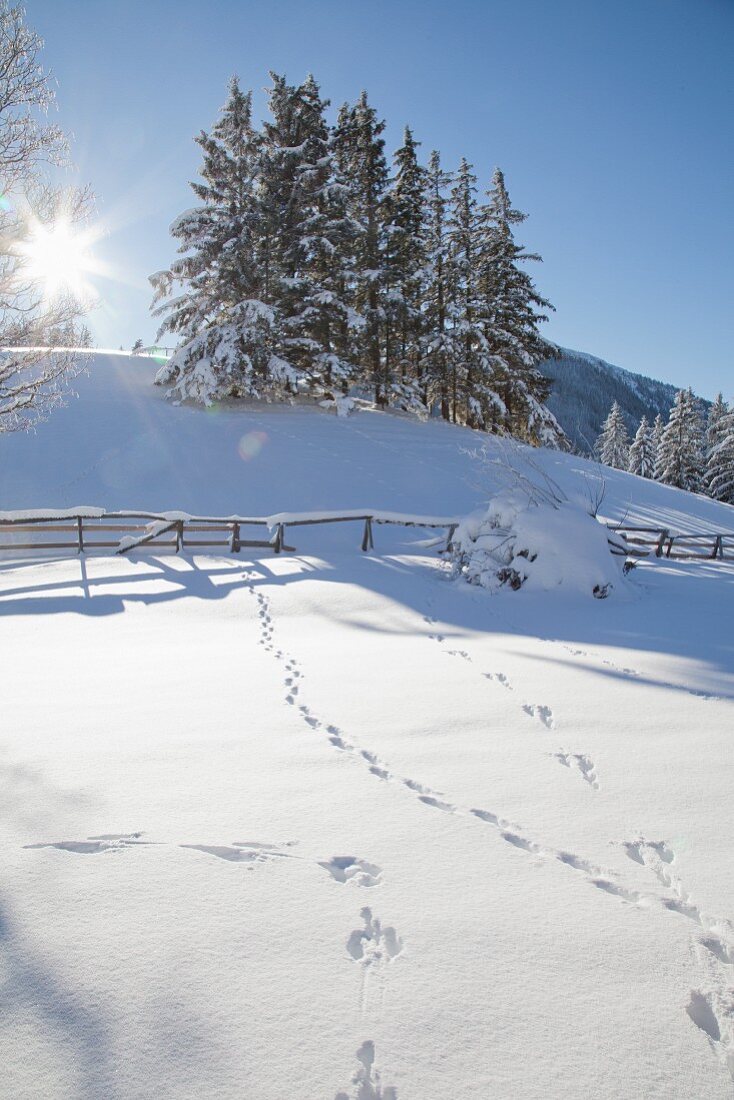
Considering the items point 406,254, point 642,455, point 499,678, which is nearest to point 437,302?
point 406,254

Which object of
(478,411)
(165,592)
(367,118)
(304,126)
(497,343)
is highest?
(367,118)

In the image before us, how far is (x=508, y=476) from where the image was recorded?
12.1 meters

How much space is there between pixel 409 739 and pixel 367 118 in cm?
3192

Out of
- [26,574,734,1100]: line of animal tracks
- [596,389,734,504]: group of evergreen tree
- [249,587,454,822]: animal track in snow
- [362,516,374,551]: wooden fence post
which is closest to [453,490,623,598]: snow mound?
[362,516,374,551]: wooden fence post

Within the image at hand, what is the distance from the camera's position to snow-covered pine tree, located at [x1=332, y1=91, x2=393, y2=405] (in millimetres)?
25578

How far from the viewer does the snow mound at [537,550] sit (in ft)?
30.2

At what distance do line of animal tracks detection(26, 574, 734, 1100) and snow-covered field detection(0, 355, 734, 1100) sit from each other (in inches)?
0.4

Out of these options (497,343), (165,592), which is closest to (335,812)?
(165,592)

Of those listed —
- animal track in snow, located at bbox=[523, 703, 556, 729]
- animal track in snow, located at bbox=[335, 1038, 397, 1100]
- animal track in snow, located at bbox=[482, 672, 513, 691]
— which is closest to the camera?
animal track in snow, located at bbox=[335, 1038, 397, 1100]

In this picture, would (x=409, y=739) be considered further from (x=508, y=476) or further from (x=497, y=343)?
(x=497, y=343)

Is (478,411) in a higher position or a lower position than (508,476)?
higher

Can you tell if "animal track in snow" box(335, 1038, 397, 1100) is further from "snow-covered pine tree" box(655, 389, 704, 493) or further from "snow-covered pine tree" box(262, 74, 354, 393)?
"snow-covered pine tree" box(655, 389, 704, 493)

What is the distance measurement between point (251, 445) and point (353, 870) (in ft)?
59.6

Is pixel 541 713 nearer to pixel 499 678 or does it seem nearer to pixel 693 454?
pixel 499 678
